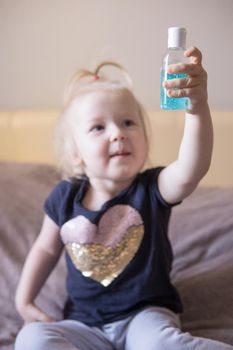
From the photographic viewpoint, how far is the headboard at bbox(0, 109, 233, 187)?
1375 mm

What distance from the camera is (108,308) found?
3.00 ft

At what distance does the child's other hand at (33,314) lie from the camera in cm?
99

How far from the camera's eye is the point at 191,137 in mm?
737

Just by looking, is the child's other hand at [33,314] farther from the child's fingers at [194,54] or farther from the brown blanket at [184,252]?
the child's fingers at [194,54]

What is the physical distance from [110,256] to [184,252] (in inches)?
13.3

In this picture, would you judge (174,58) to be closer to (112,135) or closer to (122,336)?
(112,135)

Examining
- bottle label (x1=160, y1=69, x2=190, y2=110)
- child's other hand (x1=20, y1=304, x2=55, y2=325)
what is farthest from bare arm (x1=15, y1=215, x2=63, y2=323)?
bottle label (x1=160, y1=69, x2=190, y2=110)

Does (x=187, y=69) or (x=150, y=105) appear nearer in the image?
(x=187, y=69)

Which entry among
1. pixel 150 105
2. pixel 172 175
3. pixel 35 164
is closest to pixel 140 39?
pixel 150 105

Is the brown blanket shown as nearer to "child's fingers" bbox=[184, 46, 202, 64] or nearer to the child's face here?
the child's face

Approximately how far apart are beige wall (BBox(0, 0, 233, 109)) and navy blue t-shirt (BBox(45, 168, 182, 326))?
16.5 inches

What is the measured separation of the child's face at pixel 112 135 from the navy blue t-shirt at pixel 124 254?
5cm

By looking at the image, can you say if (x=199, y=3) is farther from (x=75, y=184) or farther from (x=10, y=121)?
(x=10, y=121)

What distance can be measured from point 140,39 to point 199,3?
25 centimetres
